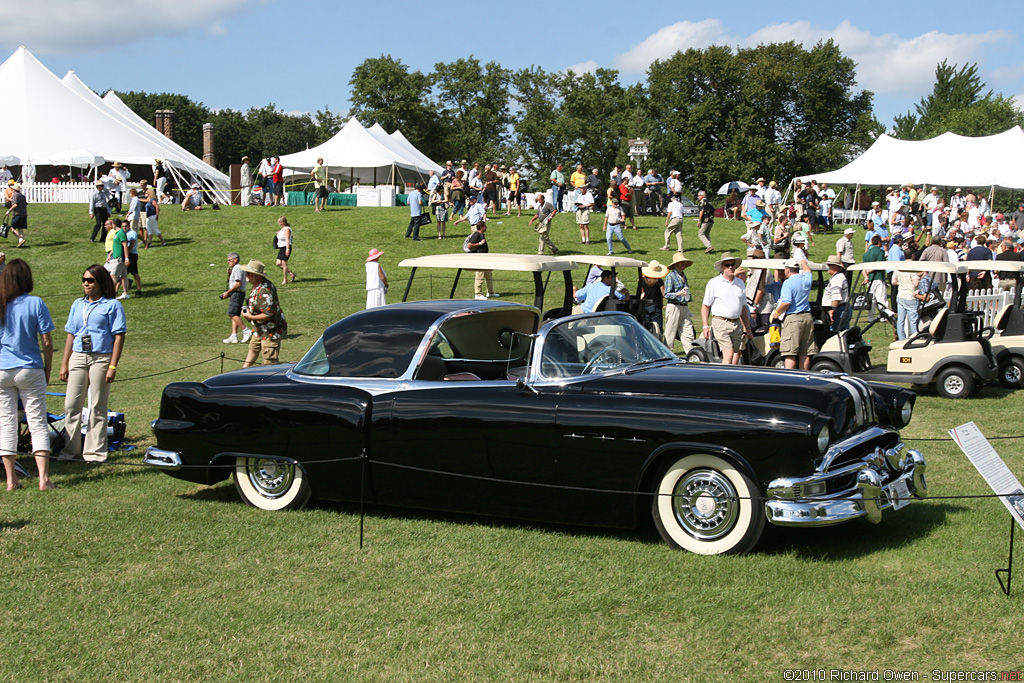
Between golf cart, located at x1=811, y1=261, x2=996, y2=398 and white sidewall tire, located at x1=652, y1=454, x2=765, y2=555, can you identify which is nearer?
white sidewall tire, located at x1=652, y1=454, x2=765, y2=555

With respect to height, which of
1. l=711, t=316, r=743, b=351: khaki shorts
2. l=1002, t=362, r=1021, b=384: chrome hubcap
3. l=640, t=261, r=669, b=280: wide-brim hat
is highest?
l=640, t=261, r=669, b=280: wide-brim hat

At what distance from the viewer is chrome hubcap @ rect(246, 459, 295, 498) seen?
7.74 m

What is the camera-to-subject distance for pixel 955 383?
44.1 feet

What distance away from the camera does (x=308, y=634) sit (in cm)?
519

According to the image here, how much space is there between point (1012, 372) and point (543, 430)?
32.9 feet

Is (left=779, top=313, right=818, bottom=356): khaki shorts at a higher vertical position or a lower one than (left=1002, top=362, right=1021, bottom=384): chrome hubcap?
higher

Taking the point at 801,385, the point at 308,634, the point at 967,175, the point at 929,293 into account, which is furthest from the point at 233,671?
the point at 967,175

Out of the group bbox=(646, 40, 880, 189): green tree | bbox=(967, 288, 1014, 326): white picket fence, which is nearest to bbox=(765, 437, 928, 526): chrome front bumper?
bbox=(967, 288, 1014, 326): white picket fence

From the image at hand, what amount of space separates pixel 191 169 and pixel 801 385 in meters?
40.0

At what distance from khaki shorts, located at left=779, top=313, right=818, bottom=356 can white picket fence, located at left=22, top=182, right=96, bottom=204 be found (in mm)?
32451

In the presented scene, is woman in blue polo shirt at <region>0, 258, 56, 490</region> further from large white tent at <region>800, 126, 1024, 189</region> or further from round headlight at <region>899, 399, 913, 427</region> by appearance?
large white tent at <region>800, 126, 1024, 189</region>

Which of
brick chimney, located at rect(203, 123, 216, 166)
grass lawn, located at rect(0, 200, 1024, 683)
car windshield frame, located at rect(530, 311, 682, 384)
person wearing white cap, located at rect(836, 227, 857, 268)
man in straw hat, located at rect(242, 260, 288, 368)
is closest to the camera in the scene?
grass lawn, located at rect(0, 200, 1024, 683)

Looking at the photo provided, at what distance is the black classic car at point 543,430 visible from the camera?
619cm

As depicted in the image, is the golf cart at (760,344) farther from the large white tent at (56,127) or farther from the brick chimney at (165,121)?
the brick chimney at (165,121)
